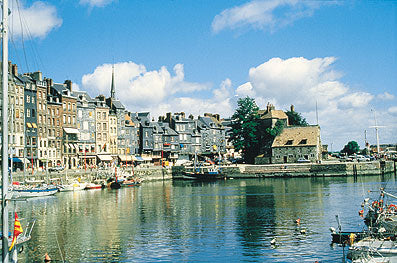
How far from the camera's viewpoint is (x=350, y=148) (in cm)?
15688

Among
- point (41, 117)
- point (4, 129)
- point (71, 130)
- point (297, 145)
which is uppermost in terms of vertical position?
point (41, 117)

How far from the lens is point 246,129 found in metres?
109

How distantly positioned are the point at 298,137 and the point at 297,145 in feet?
8.25

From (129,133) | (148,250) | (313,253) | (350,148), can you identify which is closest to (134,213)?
(148,250)

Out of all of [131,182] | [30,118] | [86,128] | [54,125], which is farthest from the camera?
[86,128]

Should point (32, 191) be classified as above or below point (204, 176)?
below

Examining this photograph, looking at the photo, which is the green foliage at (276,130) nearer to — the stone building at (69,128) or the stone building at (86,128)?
the stone building at (86,128)

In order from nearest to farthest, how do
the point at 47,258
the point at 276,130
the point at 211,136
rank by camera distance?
1. the point at 47,258
2. the point at 276,130
3. the point at 211,136

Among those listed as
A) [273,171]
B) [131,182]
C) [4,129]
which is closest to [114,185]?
[131,182]

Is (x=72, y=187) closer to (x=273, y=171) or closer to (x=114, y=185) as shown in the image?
(x=114, y=185)

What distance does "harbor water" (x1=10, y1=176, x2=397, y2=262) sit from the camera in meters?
26.6

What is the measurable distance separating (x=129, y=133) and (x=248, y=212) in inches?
A: 2696

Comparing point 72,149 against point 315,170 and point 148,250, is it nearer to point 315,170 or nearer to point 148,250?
point 315,170

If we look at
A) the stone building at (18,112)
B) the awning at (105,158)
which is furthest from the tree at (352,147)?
the stone building at (18,112)
